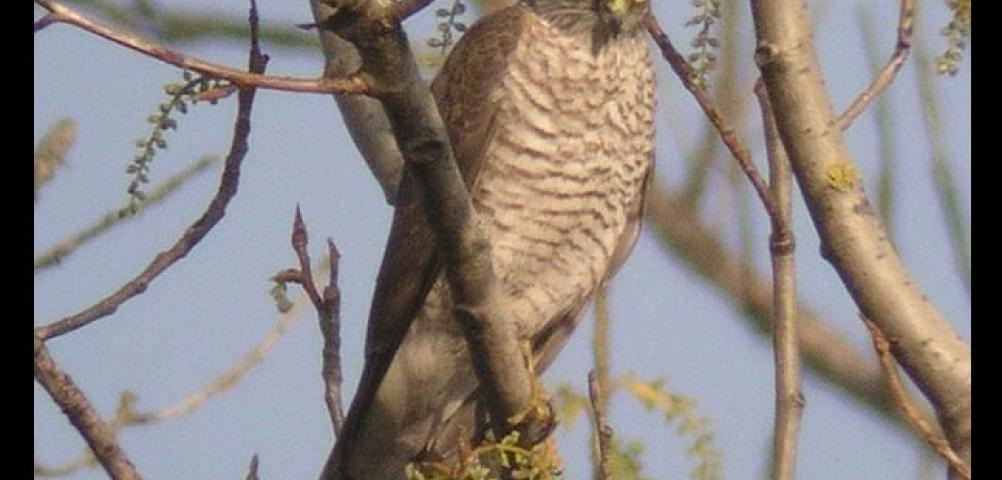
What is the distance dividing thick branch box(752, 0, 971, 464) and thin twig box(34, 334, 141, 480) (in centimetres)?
107

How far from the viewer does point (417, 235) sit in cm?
347

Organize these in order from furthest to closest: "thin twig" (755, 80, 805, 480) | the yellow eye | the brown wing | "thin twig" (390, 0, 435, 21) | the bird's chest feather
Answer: the bird's chest feather, the brown wing, the yellow eye, "thin twig" (755, 80, 805, 480), "thin twig" (390, 0, 435, 21)

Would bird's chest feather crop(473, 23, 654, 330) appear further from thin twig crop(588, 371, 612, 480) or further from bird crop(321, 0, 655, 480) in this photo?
thin twig crop(588, 371, 612, 480)

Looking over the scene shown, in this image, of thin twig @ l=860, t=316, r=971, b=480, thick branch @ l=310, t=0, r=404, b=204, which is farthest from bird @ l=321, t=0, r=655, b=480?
thin twig @ l=860, t=316, r=971, b=480

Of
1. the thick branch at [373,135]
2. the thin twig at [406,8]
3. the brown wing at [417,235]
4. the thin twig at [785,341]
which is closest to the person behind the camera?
the thin twig at [406,8]

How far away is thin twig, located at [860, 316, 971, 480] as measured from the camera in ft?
8.16

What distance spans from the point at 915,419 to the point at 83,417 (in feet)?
3.78

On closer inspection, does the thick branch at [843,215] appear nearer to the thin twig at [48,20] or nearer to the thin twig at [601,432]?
the thin twig at [601,432]

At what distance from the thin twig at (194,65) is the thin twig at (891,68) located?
1042 mm

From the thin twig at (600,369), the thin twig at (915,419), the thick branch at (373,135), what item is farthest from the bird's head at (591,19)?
the thin twig at (915,419)

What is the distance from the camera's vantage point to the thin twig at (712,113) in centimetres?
262
